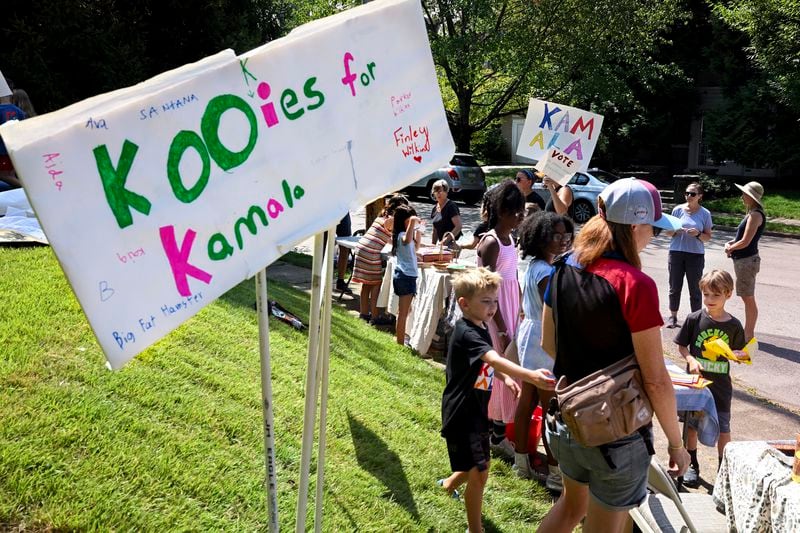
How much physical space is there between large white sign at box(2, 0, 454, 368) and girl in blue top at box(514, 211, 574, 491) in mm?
2179

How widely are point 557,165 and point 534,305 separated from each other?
3.18m

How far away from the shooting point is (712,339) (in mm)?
4766

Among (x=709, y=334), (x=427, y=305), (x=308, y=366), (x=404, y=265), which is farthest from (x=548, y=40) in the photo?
(x=308, y=366)

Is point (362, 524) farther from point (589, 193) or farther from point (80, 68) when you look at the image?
point (589, 193)

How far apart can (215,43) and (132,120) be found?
1174 centimetres

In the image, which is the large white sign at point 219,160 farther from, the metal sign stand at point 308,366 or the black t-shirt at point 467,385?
the black t-shirt at point 467,385

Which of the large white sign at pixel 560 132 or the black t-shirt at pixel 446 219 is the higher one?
the large white sign at pixel 560 132

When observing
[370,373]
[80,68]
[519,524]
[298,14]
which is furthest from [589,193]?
[519,524]

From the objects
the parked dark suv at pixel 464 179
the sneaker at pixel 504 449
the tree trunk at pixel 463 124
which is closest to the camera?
the sneaker at pixel 504 449

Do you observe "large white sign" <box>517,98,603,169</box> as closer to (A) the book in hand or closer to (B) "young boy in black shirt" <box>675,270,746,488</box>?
(B) "young boy in black shirt" <box>675,270,746,488</box>

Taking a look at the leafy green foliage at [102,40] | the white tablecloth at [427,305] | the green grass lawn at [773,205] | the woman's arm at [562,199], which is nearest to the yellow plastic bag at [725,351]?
the woman's arm at [562,199]

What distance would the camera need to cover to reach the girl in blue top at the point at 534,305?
4652 millimetres

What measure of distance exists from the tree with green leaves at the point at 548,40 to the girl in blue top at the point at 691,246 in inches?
539

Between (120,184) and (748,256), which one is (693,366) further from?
(748,256)
